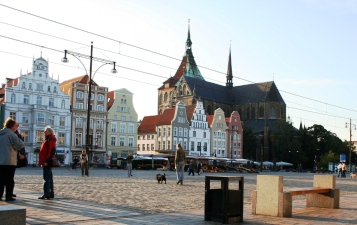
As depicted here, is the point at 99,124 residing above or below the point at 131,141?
above

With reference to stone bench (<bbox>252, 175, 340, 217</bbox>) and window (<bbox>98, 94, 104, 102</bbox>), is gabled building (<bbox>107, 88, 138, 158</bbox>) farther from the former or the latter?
stone bench (<bbox>252, 175, 340, 217</bbox>)

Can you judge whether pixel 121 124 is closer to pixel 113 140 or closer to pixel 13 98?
pixel 113 140

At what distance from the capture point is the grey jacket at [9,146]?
9375 mm

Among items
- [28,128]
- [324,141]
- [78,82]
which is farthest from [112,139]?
[324,141]

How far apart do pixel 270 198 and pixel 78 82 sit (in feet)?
214

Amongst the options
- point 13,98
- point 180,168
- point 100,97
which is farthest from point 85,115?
point 180,168

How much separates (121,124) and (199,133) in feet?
65.4

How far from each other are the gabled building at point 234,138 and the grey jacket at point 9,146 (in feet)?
294

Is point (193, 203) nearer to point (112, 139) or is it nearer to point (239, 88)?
point (112, 139)

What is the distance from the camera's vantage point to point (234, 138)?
3947 inches

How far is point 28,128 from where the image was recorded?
6475 centimetres

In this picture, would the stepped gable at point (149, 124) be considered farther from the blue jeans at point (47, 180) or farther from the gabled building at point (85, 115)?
the blue jeans at point (47, 180)

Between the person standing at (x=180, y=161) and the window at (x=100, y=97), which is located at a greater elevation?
the window at (x=100, y=97)

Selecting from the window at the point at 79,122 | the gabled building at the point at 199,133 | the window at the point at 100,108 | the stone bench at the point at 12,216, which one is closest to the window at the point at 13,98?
the window at the point at 79,122
